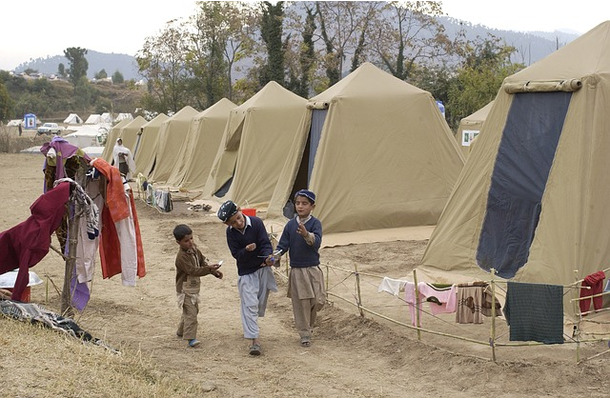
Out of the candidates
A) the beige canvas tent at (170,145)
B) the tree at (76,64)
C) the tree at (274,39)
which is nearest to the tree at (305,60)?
the tree at (274,39)

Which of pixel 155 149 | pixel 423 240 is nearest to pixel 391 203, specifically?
pixel 423 240

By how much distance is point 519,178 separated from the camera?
7.53 meters

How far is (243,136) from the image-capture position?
1623 cm

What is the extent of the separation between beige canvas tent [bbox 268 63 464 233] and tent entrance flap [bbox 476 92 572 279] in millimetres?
3873

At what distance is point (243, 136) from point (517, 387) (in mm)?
11786

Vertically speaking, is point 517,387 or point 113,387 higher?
point 113,387

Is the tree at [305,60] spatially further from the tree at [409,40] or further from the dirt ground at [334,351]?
the dirt ground at [334,351]

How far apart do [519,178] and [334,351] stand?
267 cm

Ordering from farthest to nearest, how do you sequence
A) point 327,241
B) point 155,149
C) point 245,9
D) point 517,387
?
1. point 245,9
2. point 155,149
3. point 327,241
4. point 517,387

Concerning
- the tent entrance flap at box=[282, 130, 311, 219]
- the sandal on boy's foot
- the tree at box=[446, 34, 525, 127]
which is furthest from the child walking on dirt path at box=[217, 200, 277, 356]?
the tree at box=[446, 34, 525, 127]

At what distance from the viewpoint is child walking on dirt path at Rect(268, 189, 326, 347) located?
6223mm

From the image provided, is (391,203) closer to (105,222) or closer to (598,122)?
(598,122)

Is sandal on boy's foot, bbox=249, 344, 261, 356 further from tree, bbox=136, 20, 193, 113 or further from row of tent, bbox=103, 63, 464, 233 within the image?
tree, bbox=136, 20, 193, 113

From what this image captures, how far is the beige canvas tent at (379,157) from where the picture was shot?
38.0 ft
